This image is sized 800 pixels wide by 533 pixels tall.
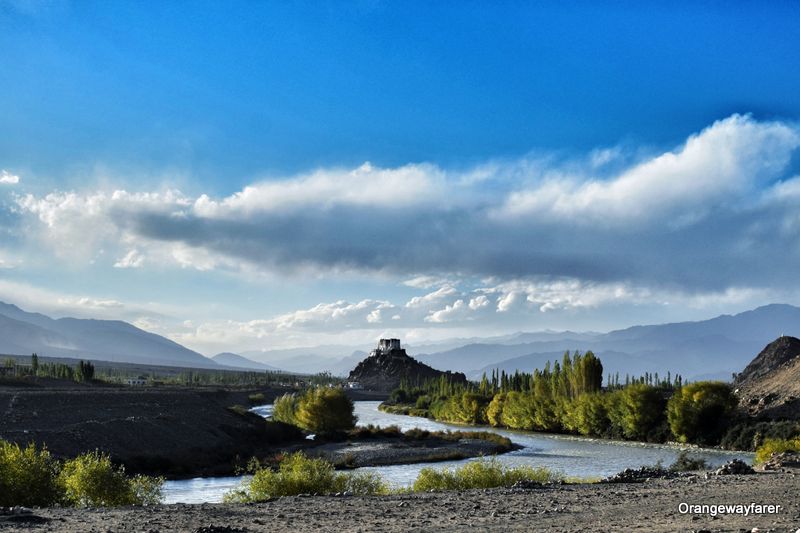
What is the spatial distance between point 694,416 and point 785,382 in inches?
688

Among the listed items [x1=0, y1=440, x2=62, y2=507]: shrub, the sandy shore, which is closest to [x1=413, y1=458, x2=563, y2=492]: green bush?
[x1=0, y1=440, x2=62, y2=507]: shrub

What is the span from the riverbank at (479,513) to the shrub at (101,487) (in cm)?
440

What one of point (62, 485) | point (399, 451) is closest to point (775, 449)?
point (399, 451)

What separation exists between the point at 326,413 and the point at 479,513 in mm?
76205

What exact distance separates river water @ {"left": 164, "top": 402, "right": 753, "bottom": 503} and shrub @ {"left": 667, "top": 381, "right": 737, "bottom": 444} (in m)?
3.78

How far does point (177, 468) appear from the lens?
Result: 60.9 m

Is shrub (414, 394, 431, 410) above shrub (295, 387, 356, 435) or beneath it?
beneath

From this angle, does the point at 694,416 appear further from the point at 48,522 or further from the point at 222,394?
the point at 222,394

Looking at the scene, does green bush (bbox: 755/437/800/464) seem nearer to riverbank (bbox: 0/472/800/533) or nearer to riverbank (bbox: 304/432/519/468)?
riverbank (bbox: 0/472/800/533)

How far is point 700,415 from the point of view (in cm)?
8669

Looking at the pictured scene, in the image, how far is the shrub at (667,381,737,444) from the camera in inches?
3398

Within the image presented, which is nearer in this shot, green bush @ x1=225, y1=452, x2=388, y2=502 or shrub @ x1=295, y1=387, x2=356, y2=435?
green bush @ x1=225, y1=452, x2=388, y2=502

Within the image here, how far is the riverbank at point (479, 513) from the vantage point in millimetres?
18703

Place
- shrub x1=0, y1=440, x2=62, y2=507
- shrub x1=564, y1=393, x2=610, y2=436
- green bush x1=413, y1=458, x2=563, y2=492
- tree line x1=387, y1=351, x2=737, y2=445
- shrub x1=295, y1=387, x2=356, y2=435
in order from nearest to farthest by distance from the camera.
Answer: shrub x1=0, y1=440, x2=62, y2=507 < green bush x1=413, y1=458, x2=563, y2=492 < tree line x1=387, y1=351, x2=737, y2=445 < shrub x1=295, y1=387, x2=356, y2=435 < shrub x1=564, y1=393, x2=610, y2=436
